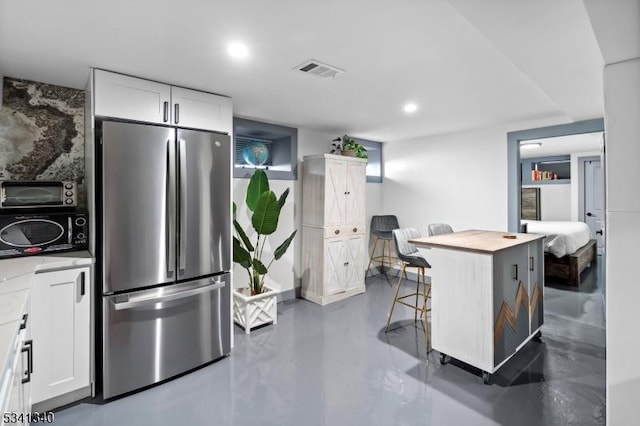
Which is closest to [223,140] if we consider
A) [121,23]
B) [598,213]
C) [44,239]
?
[121,23]

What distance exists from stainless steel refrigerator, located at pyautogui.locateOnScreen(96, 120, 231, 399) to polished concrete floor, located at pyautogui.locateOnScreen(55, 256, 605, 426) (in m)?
0.23

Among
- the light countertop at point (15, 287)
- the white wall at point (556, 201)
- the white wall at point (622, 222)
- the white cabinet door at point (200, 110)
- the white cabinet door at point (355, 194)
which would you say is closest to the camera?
the light countertop at point (15, 287)

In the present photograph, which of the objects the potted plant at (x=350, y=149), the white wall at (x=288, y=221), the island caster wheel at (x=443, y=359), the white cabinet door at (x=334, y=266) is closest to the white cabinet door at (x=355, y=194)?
the potted plant at (x=350, y=149)

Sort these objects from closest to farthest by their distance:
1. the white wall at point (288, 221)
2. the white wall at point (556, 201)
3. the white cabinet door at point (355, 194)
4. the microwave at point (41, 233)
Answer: the microwave at point (41, 233) < the white wall at point (288, 221) < the white cabinet door at point (355, 194) < the white wall at point (556, 201)

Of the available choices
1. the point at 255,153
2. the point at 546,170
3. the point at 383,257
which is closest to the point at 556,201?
the point at 546,170

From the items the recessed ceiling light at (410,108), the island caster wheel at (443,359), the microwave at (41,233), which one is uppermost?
the recessed ceiling light at (410,108)

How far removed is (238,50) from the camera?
2115 mm

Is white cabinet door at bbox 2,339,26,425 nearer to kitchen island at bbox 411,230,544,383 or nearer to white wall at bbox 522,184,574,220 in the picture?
kitchen island at bbox 411,230,544,383

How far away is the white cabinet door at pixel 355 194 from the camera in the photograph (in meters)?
4.53

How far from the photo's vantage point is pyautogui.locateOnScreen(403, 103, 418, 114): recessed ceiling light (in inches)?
135

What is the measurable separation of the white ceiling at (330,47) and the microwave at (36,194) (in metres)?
0.83

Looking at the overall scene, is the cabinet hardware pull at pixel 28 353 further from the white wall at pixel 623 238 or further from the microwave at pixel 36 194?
the white wall at pixel 623 238

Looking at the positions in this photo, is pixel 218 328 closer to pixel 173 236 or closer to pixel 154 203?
pixel 173 236

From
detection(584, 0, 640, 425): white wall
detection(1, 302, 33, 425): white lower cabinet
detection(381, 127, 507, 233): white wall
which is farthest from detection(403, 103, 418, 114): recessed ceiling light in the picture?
detection(1, 302, 33, 425): white lower cabinet
